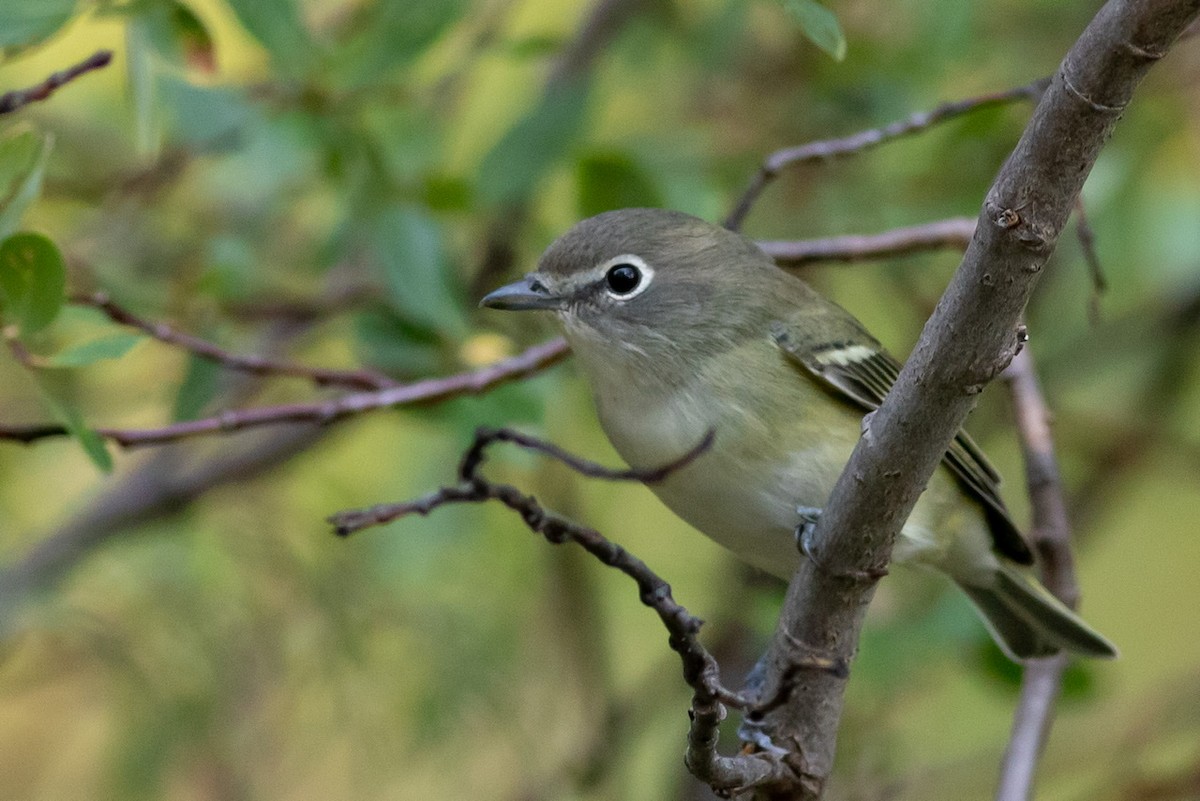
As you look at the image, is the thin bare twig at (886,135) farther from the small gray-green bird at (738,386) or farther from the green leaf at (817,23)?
the green leaf at (817,23)

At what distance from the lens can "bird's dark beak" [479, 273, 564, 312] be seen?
3.14 m

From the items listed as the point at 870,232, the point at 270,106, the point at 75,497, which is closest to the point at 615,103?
the point at 870,232

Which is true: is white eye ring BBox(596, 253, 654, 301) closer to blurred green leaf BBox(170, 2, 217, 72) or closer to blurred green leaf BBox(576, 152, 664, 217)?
blurred green leaf BBox(576, 152, 664, 217)

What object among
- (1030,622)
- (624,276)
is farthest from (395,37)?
(1030,622)

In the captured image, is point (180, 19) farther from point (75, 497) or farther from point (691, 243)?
point (75, 497)

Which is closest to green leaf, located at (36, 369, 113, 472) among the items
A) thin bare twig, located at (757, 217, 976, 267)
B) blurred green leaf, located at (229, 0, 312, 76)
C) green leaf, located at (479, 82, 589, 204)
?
blurred green leaf, located at (229, 0, 312, 76)

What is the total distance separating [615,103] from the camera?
219 inches

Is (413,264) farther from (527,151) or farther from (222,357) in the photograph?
(222,357)

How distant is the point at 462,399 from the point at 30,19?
1.30 meters

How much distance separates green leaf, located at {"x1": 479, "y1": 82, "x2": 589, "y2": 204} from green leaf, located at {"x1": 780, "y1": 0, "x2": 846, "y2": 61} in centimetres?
132

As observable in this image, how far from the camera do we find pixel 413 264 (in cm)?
339

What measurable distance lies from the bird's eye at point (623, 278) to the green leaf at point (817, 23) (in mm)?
991

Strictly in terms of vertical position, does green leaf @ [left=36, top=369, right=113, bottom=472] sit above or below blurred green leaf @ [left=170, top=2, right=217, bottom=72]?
below

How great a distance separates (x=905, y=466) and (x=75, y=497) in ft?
12.6
